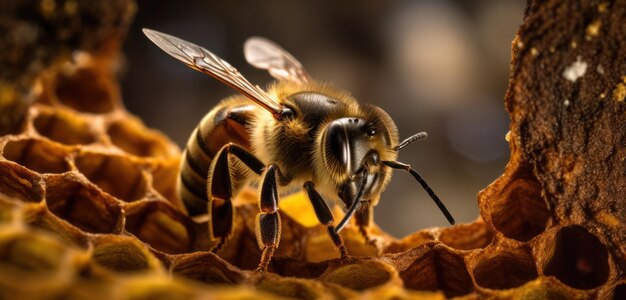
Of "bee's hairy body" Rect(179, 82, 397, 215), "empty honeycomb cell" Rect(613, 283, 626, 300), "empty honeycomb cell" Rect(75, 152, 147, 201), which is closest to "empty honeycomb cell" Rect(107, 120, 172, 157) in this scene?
"empty honeycomb cell" Rect(75, 152, 147, 201)

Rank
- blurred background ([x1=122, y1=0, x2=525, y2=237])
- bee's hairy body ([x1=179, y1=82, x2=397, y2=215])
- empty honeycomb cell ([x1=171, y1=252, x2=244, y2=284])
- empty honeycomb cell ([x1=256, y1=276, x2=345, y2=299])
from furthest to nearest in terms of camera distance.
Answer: blurred background ([x1=122, y1=0, x2=525, y2=237]) < bee's hairy body ([x1=179, y1=82, x2=397, y2=215]) < empty honeycomb cell ([x1=171, y1=252, x2=244, y2=284]) < empty honeycomb cell ([x1=256, y1=276, x2=345, y2=299])

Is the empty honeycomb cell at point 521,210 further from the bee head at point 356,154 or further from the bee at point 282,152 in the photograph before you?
the bee head at point 356,154

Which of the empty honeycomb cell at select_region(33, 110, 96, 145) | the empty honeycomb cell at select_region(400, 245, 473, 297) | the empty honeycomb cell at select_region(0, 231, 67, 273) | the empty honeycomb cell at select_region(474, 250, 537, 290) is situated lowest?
the empty honeycomb cell at select_region(0, 231, 67, 273)

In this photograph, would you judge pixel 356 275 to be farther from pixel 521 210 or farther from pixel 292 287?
pixel 521 210

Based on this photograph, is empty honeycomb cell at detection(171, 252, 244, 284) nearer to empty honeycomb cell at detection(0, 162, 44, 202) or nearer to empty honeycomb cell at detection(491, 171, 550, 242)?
empty honeycomb cell at detection(0, 162, 44, 202)

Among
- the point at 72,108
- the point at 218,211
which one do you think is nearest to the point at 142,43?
the point at 72,108

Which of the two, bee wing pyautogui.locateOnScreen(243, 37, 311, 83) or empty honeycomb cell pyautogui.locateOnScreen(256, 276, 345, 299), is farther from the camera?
bee wing pyautogui.locateOnScreen(243, 37, 311, 83)

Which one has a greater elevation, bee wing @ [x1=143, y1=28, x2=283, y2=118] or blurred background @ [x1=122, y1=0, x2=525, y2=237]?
blurred background @ [x1=122, y1=0, x2=525, y2=237]
